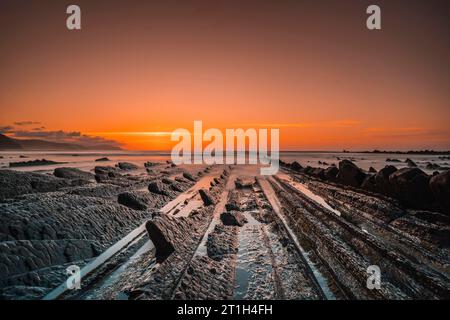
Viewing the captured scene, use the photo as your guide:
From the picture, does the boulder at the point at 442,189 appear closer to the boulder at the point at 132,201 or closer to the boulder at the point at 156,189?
the boulder at the point at 132,201

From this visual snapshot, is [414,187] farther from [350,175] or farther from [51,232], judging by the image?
[51,232]

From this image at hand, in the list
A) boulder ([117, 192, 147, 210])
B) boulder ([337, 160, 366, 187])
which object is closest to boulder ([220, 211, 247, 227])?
boulder ([117, 192, 147, 210])

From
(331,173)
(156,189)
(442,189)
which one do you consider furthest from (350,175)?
(156,189)

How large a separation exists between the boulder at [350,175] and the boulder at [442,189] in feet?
21.5

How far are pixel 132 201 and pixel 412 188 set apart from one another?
1187 cm

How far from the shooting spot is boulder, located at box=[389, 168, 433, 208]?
10743 mm

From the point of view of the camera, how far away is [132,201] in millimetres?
11102

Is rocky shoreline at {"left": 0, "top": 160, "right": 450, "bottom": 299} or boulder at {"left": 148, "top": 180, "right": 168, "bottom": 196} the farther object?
boulder at {"left": 148, "top": 180, "right": 168, "bottom": 196}

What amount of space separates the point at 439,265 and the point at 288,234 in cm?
347

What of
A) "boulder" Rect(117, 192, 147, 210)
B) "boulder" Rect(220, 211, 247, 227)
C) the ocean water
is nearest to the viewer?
"boulder" Rect(220, 211, 247, 227)

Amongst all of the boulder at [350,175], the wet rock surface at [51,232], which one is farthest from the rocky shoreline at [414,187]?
the wet rock surface at [51,232]

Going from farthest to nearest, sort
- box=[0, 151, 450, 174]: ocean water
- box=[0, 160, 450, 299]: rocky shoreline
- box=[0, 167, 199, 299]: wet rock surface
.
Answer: box=[0, 151, 450, 174]: ocean water, box=[0, 167, 199, 299]: wet rock surface, box=[0, 160, 450, 299]: rocky shoreline

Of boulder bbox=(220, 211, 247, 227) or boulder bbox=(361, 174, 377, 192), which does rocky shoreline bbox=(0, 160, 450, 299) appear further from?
boulder bbox=(361, 174, 377, 192)

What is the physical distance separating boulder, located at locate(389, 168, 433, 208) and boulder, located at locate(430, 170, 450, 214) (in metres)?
0.69
